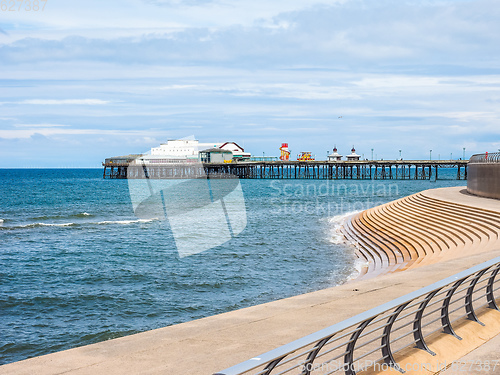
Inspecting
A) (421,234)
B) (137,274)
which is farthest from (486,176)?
(137,274)

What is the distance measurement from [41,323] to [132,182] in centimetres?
11815

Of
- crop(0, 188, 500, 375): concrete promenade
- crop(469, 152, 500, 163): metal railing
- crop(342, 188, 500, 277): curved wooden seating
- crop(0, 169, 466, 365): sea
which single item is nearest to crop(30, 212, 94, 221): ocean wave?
crop(0, 169, 466, 365): sea

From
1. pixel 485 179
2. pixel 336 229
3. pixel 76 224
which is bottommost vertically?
pixel 336 229

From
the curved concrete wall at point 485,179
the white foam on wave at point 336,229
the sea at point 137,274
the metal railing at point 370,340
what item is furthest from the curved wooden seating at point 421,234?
the metal railing at point 370,340

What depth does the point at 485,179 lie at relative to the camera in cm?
3125

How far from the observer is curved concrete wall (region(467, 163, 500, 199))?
2925 centimetres

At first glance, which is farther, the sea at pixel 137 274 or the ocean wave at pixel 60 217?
the ocean wave at pixel 60 217

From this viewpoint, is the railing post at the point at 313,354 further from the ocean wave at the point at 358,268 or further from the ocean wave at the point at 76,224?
the ocean wave at the point at 76,224

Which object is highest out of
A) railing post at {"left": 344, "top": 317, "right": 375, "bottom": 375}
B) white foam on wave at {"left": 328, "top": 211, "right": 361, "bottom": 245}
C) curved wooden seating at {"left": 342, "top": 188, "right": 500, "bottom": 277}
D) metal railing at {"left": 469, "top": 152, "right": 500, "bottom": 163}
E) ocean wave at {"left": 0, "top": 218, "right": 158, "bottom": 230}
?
metal railing at {"left": 469, "top": 152, "right": 500, "bottom": 163}

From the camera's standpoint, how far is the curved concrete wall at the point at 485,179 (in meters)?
29.2

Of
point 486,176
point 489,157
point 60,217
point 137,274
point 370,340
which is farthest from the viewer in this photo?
point 60,217

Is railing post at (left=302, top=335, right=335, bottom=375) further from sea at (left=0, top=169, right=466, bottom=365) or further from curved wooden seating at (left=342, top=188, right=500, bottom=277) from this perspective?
curved wooden seating at (left=342, top=188, right=500, bottom=277)

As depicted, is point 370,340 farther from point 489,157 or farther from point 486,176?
point 489,157

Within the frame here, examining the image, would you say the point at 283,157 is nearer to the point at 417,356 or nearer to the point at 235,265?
the point at 235,265
